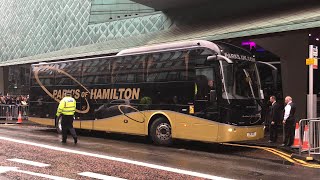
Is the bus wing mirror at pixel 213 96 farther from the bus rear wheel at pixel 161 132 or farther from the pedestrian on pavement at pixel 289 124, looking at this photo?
the pedestrian on pavement at pixel 289 124

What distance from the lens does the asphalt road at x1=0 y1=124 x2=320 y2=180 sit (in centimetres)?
822

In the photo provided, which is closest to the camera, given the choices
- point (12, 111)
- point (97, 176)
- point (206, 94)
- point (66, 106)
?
point (97, 176)

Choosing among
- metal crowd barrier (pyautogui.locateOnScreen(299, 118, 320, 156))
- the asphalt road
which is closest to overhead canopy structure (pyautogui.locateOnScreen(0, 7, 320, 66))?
metal crowd barrier (pyautogui.locateOnScreen(299, 118, 320, 156))

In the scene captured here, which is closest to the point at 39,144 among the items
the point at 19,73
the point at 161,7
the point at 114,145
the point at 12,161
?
the point at 114,145

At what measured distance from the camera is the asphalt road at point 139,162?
8.22 m

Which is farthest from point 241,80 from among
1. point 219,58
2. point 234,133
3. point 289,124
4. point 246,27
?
point 246,27

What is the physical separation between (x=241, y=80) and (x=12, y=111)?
1683 centimetres

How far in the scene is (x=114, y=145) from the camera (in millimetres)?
13016

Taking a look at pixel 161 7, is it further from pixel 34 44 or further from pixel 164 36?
pixel 34 44

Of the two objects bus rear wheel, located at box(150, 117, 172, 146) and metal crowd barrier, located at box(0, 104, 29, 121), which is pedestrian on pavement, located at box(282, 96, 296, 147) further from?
metal crowd barrier, located at box(0, 104, 29, 121)

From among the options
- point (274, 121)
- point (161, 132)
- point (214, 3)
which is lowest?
point (161, 132)

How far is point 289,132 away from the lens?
12125 mm

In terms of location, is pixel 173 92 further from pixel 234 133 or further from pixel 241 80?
pixel 234 133

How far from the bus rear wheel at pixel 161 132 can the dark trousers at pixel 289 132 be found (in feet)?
11.7
